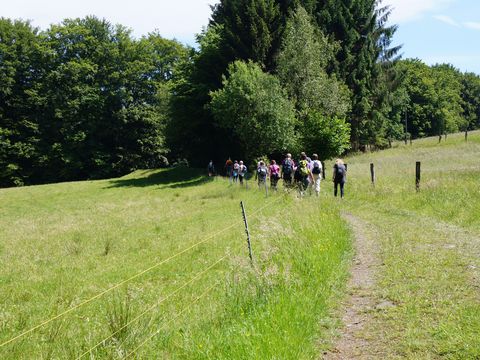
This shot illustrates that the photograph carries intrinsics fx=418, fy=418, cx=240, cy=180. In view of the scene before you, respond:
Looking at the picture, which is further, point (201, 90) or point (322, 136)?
point (201, 90)

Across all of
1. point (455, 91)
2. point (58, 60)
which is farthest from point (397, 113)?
point (58, 60)

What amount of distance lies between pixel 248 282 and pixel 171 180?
35125 millimetres

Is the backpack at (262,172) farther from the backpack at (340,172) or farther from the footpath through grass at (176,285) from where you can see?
the backpack at (340,172)

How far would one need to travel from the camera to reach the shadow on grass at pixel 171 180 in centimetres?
3729

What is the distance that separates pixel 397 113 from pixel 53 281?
3338 inches

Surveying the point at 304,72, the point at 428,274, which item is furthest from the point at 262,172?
the point at 428,274

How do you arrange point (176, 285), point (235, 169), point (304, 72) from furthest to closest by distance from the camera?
point (304, 72) < point (235, 169) < point (176, 285)

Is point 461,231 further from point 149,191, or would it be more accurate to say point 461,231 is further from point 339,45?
point 339,45

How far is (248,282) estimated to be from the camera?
22.7ft

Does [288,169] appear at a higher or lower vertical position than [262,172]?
higher

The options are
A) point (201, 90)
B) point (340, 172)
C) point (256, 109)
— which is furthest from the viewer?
point (201, 90)

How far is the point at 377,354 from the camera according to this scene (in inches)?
194

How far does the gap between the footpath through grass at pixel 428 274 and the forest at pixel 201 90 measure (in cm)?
2083

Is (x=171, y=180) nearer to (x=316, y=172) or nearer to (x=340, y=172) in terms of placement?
(x=316, y=172)
